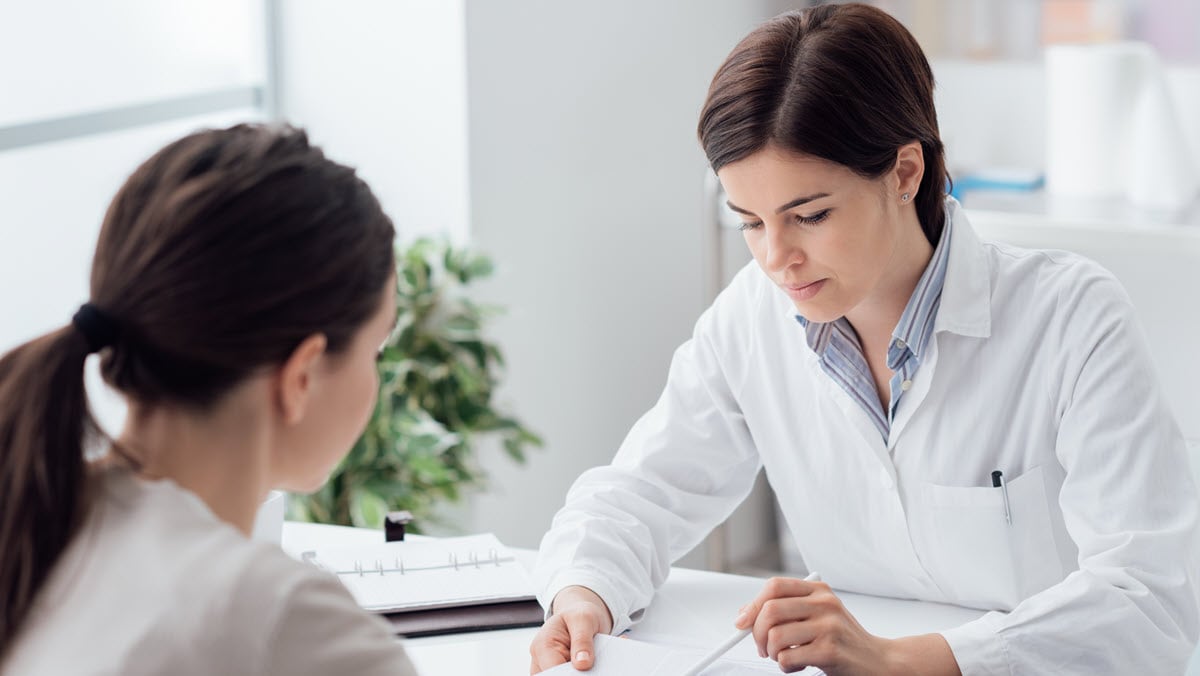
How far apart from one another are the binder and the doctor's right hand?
7 centimetres

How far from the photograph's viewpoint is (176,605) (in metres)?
0.81

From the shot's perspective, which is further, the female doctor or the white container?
the white container

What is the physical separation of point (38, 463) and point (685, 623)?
79cm

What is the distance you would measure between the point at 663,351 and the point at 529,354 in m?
0.46

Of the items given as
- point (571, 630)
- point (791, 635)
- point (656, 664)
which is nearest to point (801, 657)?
point (791, 635)

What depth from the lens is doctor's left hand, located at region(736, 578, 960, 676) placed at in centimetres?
123

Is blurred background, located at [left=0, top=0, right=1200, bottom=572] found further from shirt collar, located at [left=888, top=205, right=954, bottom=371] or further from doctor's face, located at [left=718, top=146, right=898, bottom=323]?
doctor's face, located at [left=718, top=146, right=898, bottom=323]

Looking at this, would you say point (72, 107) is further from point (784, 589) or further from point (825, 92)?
point (784, 589)

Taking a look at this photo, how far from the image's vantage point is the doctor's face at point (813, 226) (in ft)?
4.61

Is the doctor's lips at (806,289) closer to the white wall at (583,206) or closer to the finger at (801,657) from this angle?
the finger at (801,657)

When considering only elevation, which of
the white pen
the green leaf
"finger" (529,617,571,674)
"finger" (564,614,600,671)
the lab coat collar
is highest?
the lab coat collar

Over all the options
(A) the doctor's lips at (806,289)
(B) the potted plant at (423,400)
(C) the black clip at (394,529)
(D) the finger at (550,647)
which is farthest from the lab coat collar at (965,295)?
(B) the potted plant at (423,400)

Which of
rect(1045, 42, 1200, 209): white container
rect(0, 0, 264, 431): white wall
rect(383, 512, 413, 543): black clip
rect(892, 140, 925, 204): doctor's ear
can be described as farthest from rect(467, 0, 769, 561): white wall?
rect(892, 140, 925, 204): doctor's ear

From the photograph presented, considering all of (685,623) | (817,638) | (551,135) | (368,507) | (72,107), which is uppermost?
(72,107)
